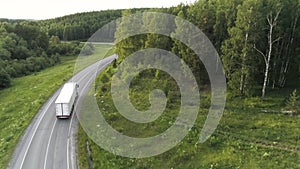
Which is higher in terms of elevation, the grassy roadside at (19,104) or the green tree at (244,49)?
the green tree at (244,49)

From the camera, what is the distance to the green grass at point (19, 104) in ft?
136

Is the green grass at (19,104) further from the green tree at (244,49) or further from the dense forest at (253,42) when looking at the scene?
the green tree at (244,49)

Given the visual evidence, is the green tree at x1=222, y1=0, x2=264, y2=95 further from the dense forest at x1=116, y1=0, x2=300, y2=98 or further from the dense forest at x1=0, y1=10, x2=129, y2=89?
the dense forest at x1=0, y1=10, x2=129, y2=89

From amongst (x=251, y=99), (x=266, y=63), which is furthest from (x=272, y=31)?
(x=251, y=99)

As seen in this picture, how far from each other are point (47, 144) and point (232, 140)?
22248mm

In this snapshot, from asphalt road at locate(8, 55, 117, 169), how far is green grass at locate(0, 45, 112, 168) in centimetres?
121

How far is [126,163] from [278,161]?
50.6 feet

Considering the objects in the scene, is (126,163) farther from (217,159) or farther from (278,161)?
(278,161)

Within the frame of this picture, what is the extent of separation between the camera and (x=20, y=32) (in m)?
121

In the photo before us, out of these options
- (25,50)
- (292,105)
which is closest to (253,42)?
(292,105)

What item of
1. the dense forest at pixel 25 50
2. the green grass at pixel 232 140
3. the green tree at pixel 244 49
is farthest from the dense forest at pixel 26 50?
the green tree at pixel 244 49

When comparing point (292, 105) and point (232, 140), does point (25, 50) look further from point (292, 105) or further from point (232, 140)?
point (292, 105)

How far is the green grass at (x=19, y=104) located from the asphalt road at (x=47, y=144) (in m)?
1.21

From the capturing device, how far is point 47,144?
39.2 metres
